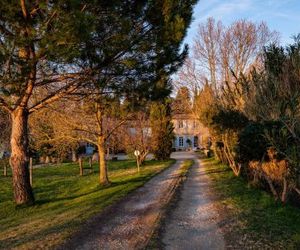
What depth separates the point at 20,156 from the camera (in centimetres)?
1263

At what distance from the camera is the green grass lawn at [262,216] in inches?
299

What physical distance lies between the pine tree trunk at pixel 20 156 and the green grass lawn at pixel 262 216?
614cm

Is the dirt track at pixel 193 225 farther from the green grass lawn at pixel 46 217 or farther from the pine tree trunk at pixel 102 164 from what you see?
the pine tree trunk at pixel 102 164

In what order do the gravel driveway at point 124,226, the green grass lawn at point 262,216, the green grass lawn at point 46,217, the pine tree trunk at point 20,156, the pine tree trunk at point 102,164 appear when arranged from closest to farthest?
1. the gravel driveway at point 124,226
2. the green grass lawn at point 262,216
3. the green grass lawn at point 46,217
4. the pine tree trunk at point 20,156
5. the pine tree trunk at point 102,164

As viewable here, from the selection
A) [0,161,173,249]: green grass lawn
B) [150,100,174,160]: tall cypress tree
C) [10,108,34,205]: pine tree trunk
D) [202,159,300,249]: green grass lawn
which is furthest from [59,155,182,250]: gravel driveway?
[150,100,174,160]: tall cypress tree

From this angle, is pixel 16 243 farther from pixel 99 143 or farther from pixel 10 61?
pixel 99 143

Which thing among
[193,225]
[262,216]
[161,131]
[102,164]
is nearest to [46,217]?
[193,225]

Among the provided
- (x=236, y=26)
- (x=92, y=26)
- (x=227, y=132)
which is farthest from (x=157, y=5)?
(x=236, y=26)

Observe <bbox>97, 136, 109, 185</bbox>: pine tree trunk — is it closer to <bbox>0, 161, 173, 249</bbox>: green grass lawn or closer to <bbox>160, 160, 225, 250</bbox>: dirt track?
<bbox>0, 161, 173, 249</bbox>: green grass lawn

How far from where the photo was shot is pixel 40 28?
30.9 ft

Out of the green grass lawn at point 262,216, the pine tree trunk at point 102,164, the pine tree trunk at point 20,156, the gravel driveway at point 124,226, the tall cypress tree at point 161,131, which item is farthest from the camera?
the tall cypress tree at point 161,131

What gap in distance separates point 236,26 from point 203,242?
28.3 m

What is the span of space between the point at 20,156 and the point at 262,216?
738 cm

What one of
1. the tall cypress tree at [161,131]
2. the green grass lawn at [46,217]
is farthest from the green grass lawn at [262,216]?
the tall cypress tree at [161,131]
